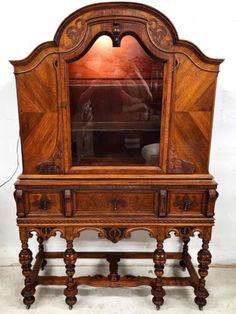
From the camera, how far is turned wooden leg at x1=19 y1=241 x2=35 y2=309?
1.51 m

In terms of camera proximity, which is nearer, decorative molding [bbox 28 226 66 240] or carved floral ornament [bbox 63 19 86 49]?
carved floral ornament [bbox 63 19 86 49]

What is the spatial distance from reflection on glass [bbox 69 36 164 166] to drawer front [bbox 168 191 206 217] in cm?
21

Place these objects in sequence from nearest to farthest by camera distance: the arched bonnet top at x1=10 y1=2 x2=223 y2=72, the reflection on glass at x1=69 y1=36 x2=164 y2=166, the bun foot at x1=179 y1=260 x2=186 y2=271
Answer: the arched bonnet top at x1=10 y1=2 x2=223 y2=72
the reflection on glass at x1=69 y1=36 x2=164 y2=166
the bun foot at x1=179 y1=260 x2=186 y2=271

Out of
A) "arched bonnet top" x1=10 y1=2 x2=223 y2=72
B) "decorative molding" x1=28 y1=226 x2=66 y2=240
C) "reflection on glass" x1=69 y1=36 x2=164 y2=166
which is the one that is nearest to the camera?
"arched bonnet top" x1=10 y1=2 x2=223 y2=72

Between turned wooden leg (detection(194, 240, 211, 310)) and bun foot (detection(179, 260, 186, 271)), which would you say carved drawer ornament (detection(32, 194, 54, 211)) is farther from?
bun foot (detection(179, 260, 186, 271))

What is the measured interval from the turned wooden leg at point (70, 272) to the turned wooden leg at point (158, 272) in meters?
0.45

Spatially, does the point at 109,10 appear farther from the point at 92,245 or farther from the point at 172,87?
the point at 92,245

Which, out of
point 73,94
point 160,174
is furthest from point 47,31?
point 160,174

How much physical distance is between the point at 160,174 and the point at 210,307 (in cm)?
89

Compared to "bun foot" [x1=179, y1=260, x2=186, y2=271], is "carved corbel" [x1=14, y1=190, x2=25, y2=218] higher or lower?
higher

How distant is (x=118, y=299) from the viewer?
66.6 inches

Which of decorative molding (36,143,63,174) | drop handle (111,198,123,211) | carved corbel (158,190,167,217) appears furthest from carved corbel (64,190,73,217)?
carved corbel (158,190,167,217)

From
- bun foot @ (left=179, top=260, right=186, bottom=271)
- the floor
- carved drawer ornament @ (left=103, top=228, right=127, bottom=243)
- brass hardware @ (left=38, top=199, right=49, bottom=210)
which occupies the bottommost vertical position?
the floor

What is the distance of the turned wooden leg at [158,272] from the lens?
1518mm
